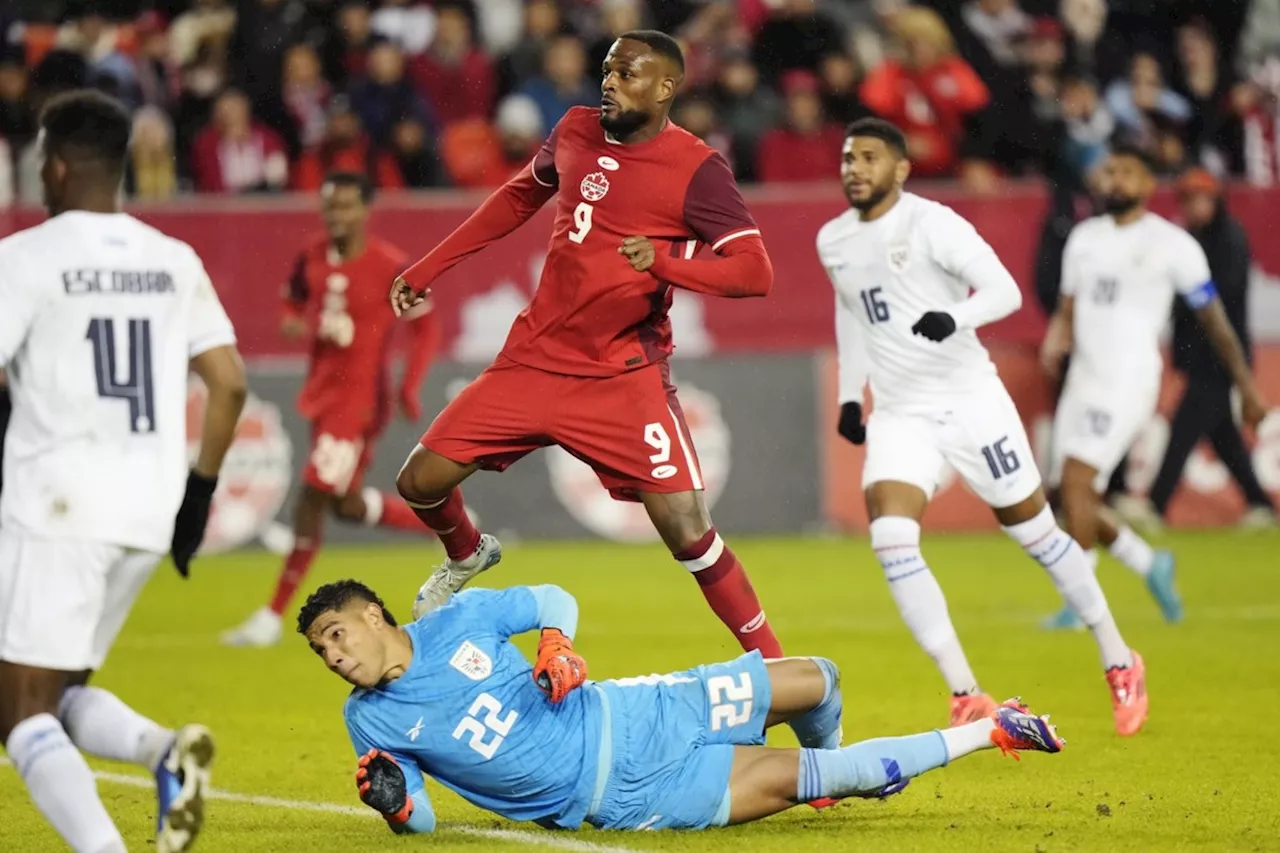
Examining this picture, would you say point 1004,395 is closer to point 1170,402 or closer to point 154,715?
point 154,715

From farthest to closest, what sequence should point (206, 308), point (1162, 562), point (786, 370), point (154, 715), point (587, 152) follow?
point (786, 370)
point (1162, 562)
point (154, 715)
point (587, 152)
point (206, 308)

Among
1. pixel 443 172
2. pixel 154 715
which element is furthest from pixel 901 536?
pixel 443 172

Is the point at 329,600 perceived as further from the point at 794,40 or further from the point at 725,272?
the point at 794,40

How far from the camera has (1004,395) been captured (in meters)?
8.47

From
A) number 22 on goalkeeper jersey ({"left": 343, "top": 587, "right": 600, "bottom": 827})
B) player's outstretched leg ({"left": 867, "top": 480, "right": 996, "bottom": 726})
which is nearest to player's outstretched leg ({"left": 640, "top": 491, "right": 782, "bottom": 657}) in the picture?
player's outstretched leg ({"left": 867, "top": 480, "right": 996, "bottom": 726})

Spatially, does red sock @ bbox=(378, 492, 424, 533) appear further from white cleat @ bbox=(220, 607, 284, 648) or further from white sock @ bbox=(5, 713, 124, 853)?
white sock @ bbox=(5, 713, 124, 853)

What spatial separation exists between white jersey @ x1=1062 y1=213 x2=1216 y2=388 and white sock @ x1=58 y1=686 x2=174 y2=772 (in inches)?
275

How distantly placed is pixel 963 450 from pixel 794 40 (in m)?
10.8

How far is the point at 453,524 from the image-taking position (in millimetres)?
7871

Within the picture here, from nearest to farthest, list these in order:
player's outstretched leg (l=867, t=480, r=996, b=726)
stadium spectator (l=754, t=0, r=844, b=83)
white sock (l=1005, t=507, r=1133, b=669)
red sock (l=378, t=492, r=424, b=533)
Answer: player's outstretched leg (l=867, t=480, r=996, b=726), white sock (l=1005, t=507, r=1133, b=669), red sock (l=378, t=492, r=424, b=533), stadium spectator (l=754, t=0, r=844, b=83)

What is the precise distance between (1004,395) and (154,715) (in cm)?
382

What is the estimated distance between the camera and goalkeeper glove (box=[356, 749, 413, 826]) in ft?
19.4

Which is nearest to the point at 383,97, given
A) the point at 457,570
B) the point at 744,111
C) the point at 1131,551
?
the point at 744,111

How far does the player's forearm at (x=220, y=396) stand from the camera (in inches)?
218
